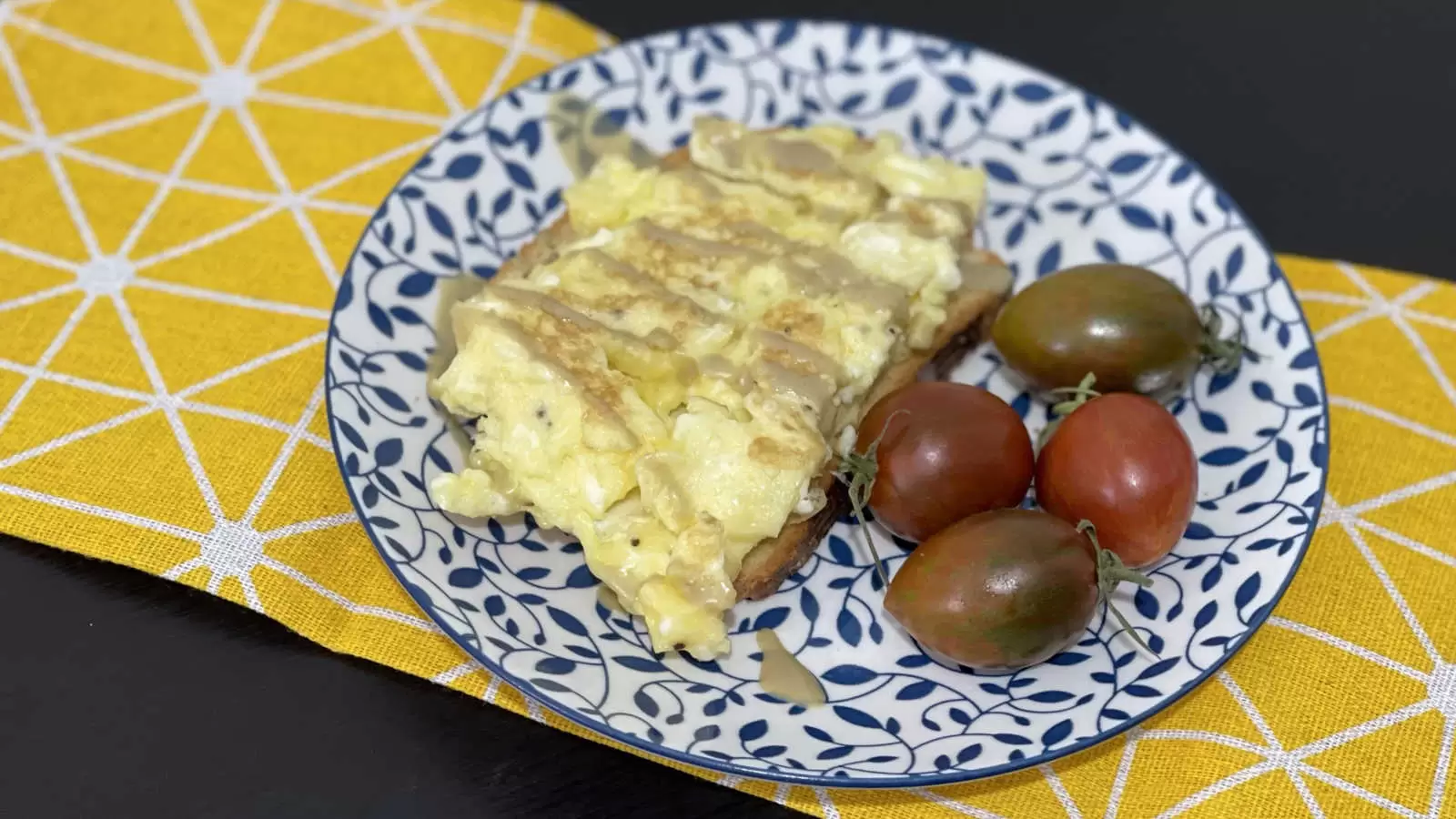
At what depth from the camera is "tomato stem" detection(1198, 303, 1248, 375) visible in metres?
3.07

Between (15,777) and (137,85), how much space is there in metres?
2.30

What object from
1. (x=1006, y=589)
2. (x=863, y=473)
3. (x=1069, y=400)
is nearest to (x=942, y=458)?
(x=863, y=473)

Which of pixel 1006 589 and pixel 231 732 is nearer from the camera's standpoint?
pixel 1006 589

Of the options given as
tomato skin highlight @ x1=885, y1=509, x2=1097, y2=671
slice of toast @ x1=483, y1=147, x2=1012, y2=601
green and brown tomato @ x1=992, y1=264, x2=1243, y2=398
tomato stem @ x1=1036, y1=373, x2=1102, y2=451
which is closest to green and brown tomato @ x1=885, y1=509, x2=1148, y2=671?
tomato skin highlight @ x1=885, y1=509, x2=1097, y2=671

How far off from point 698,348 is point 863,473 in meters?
0.51

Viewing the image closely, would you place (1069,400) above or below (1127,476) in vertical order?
above

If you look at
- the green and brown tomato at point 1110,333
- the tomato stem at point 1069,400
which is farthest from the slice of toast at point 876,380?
the tomato stem at point 1069,400

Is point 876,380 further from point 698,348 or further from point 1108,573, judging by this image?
point 1108,573

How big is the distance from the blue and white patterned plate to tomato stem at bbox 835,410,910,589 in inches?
9.4

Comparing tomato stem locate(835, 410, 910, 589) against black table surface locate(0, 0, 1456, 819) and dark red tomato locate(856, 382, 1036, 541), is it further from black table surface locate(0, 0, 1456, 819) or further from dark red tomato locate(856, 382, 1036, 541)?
black table surface locate(0, 0, 1456, 819)

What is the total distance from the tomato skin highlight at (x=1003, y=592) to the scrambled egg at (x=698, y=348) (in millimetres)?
360

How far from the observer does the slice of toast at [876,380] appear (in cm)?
279

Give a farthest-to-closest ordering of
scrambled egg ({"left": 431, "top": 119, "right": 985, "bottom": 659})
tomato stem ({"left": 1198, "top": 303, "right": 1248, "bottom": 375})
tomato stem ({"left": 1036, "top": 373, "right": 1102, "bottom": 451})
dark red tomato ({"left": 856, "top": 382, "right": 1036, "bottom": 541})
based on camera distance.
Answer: tomato stem ({"left": 1198, "top": 303, "right": 1248, "bottom": 375})
tomato stem ({"left": 1036, "top": 373, "right": 1102, "bottom": 451})
dark red tomato ({"left": 856, "top": 382, "right": 1036, "bottom": 541})
scrambled egg ({"left": 431, "top": 119, "right": 985, "bottom": 659})

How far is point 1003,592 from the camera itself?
2467mm
